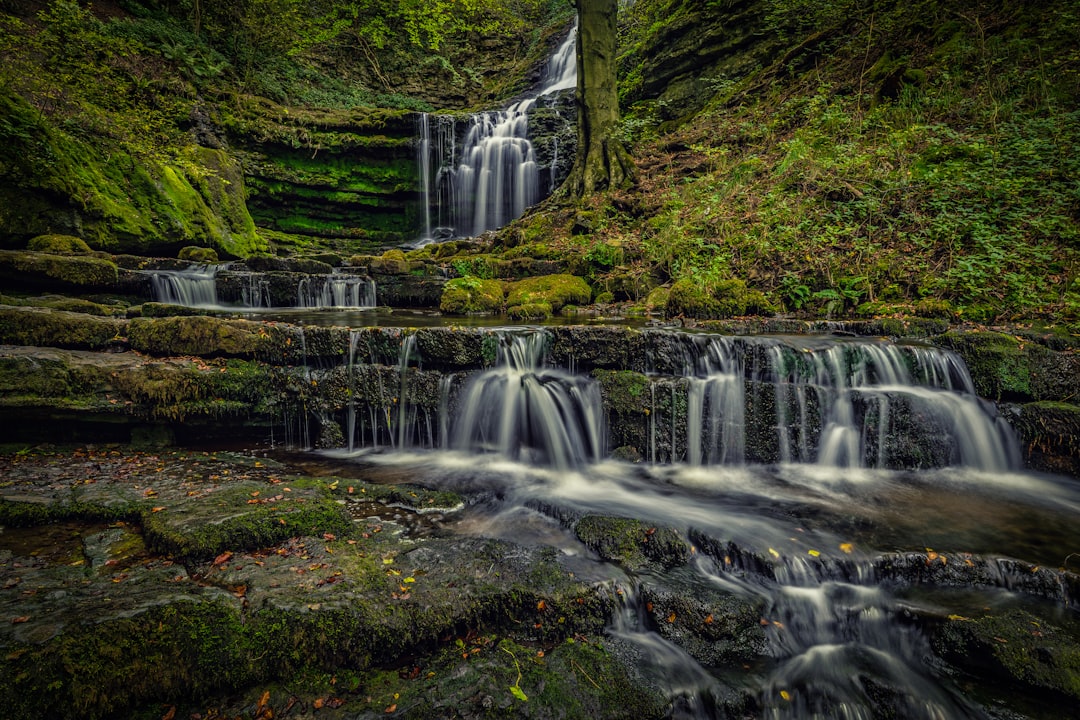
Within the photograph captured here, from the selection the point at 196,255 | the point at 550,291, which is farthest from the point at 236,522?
the point at 196,255

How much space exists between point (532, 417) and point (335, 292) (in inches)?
238

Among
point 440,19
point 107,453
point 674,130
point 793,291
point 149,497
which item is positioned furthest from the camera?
point 440,19

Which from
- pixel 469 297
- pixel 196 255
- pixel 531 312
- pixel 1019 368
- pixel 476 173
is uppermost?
pixel 476 173

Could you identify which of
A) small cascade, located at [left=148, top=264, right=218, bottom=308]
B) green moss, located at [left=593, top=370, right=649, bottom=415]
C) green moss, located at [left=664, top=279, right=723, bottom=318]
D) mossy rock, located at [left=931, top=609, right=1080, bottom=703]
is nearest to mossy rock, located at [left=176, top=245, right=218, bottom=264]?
small cascade, located at [left=148, top=264, right=218, bottom=308]

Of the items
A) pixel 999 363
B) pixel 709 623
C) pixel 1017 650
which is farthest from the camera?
pixel 999 363

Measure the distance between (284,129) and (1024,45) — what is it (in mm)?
20214

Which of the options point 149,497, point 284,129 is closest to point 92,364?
point 149,497

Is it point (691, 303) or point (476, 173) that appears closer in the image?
point (691, 303)

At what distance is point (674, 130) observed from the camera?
14281mm

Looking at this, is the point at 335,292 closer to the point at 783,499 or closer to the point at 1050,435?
the point at 783,499

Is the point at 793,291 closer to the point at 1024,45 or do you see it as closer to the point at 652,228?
the point at 652,228

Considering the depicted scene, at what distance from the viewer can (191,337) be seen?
197 inches

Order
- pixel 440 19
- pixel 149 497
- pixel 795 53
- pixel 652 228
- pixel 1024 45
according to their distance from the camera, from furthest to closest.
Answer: pixel 440 19, pixel 795 53, pixel 652 228, pixel 1024 45, pixel 149 497

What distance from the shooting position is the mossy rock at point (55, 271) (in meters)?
6.02
